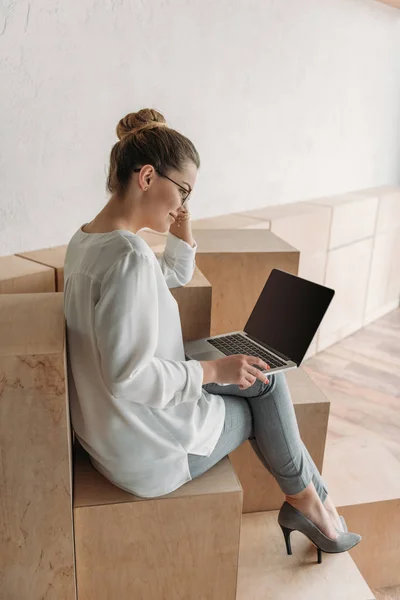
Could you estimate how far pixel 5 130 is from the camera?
1.94 metres

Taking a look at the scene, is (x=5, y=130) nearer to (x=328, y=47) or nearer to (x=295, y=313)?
(x=295, y=313)

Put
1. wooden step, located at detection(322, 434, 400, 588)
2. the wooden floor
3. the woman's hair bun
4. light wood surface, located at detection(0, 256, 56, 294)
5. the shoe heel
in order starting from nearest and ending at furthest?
1. the woman's hair bun
2. the shoe heel
3. light wood surface, located at detection(0, 256, 56, 294)
4. wooden step, located at detection(322, 434, 400, 588)
5. the wooden floor

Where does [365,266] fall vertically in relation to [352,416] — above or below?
above

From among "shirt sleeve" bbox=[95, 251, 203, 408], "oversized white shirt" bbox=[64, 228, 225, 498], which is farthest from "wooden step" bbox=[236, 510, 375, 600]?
"shirt sleeve" bbox=[95, 251, 203, 408]

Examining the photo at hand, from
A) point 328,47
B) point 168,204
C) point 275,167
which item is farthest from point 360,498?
point 328,47

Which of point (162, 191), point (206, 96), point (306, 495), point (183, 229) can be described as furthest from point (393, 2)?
point (306, 495)

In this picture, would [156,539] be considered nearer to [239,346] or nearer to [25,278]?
[239,346]

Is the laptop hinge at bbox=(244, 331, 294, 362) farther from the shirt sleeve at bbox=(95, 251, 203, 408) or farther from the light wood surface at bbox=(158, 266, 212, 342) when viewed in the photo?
the shirt sleeve at bbox=(95, 251, 203, 408)

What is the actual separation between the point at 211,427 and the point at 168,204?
0.51m

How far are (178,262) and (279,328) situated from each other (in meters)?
0.33

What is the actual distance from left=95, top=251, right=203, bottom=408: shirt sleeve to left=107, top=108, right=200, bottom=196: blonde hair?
0.67ft

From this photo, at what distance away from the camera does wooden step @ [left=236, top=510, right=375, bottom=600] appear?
1556mm

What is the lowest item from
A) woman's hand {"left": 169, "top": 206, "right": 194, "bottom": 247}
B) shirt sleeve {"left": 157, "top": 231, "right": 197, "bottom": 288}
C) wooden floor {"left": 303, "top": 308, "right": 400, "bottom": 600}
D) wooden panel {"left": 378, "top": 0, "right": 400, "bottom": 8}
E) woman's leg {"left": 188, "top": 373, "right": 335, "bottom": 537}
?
wooden floor {"left": 303, "top": 308, "right": 400, "bottom": 600}

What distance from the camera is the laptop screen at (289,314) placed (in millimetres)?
1495
